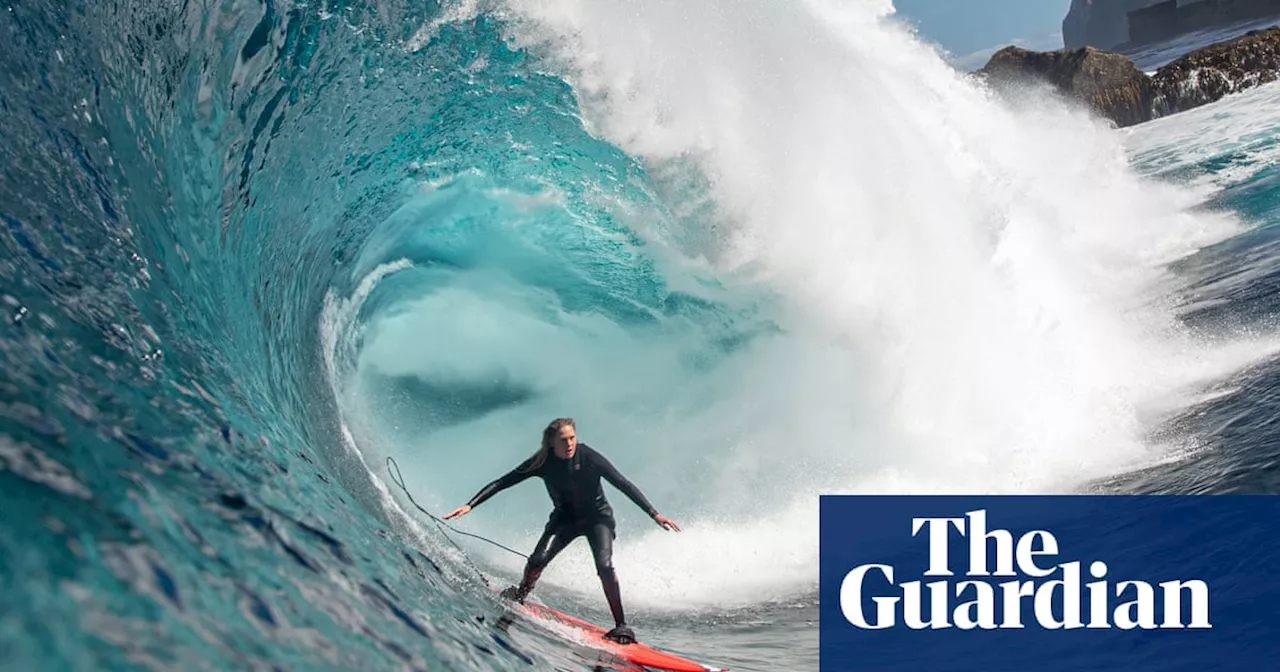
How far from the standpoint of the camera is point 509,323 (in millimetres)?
12992

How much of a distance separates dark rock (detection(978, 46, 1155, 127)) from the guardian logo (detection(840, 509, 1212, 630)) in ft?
124

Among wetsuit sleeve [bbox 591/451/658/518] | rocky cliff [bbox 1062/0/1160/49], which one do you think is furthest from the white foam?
rocky cliff [bbox 1062/0/1160/49]

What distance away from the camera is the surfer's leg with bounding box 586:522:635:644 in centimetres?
541

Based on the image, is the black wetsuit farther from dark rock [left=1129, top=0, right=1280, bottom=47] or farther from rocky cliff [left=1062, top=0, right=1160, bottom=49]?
rocky cliff [left=1062, top=0, right=1160, bottom=49]

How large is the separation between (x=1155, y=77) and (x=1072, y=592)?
40.5 metres

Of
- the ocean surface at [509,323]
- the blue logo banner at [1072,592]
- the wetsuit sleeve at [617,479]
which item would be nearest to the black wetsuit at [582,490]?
the wetsuit sleeve at [617,479]

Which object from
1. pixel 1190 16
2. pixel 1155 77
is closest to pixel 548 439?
pixel 1155 77

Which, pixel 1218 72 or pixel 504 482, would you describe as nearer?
pixel 504 482

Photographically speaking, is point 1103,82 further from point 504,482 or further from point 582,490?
point 504,482

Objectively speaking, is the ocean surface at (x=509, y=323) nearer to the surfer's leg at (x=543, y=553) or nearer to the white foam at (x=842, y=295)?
the white foam at (x=842, y=295)

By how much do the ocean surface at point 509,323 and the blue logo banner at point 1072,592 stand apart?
421 mm

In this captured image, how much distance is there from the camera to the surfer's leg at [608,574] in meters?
5.41

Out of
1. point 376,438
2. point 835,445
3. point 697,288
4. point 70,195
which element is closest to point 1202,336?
point 835,445

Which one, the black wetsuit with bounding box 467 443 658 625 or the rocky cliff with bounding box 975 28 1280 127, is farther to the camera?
the rocky cliff with bounding box 975 28 1280 127
